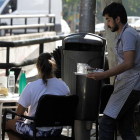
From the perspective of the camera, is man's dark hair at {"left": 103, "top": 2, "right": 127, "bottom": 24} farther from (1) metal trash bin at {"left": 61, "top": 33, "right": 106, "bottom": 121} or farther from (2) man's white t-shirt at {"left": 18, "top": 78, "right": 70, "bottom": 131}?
(2) man's white t-shirt at {"left": 18, "top": 78, "right": 70, "bottom": 131}

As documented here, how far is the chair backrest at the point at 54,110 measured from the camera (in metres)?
4.13

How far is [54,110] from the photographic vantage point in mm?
4227

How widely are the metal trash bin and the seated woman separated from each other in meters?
0.43

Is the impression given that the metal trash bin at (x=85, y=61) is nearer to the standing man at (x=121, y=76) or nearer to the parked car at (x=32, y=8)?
the standing man at (x=121, y=76)

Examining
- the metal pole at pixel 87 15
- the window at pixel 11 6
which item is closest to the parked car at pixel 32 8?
the window at pixel 11 6

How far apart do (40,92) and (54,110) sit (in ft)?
0.76

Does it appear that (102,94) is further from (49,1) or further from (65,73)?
(49,1)

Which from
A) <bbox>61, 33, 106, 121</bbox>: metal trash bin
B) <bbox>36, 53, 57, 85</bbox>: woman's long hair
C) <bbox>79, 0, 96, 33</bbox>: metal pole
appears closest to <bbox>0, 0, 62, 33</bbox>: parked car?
<bbox>79, 0, 96, 33</bbox>: metal pole

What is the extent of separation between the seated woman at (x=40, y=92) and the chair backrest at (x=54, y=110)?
101 mm

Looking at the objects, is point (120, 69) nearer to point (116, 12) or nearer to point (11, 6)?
point (116, 12)

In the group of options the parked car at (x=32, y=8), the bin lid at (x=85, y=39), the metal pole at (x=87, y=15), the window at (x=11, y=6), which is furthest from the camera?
the window at (x=11, y=6)

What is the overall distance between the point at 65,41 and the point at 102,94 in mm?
756

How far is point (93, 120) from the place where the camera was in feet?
16.1

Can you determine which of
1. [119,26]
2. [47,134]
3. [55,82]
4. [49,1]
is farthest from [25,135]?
[49,1]
